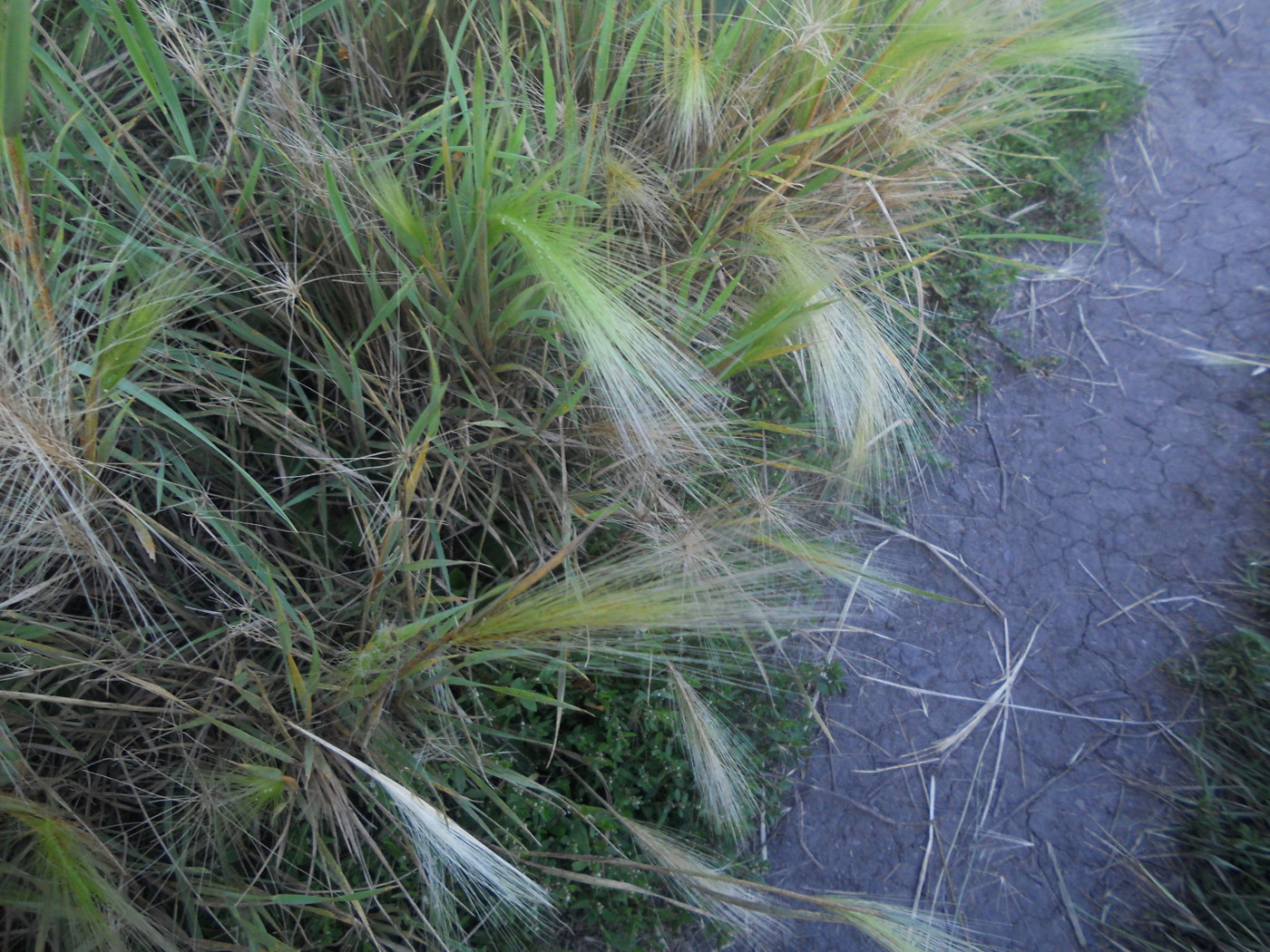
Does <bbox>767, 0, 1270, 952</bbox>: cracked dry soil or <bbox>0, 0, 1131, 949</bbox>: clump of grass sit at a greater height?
<bbox>0, 0, 1131, 949</bbox>: clump of grass


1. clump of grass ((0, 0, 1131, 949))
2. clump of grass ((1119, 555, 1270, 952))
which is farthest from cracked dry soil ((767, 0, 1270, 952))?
clump of grass ((0, 0, 1131, 949))

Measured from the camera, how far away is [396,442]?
1.23 metres

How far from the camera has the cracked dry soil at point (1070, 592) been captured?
4.75 ft

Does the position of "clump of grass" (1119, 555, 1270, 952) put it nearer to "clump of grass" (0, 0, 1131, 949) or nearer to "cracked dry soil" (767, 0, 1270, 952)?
"cracked dry soil" (767, 0, 1270, 952)

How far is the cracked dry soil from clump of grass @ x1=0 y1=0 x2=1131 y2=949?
281mm

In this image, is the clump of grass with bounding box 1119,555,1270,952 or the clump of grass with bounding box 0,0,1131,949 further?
the clump of grass with bounding box 1119,555,1270,952

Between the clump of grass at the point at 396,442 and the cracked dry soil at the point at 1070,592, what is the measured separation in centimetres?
28

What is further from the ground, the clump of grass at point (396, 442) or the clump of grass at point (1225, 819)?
the clump of grass at point (396, 442)

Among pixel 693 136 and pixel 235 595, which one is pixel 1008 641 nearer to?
pixel 693 136

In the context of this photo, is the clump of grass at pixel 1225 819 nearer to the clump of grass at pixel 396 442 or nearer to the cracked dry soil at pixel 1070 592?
the cracked dry soil at pixel 1070 592

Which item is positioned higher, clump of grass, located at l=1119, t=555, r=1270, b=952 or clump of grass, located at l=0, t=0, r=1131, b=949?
clump of grass, located at l=0, t=0, r=1131, b=949

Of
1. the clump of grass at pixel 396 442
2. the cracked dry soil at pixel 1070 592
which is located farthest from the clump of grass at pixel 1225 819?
the clump of grass at pixel 396 442

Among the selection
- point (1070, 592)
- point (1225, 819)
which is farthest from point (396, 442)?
point (1225, 819)

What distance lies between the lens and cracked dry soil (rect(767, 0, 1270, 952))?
1.45 metres
